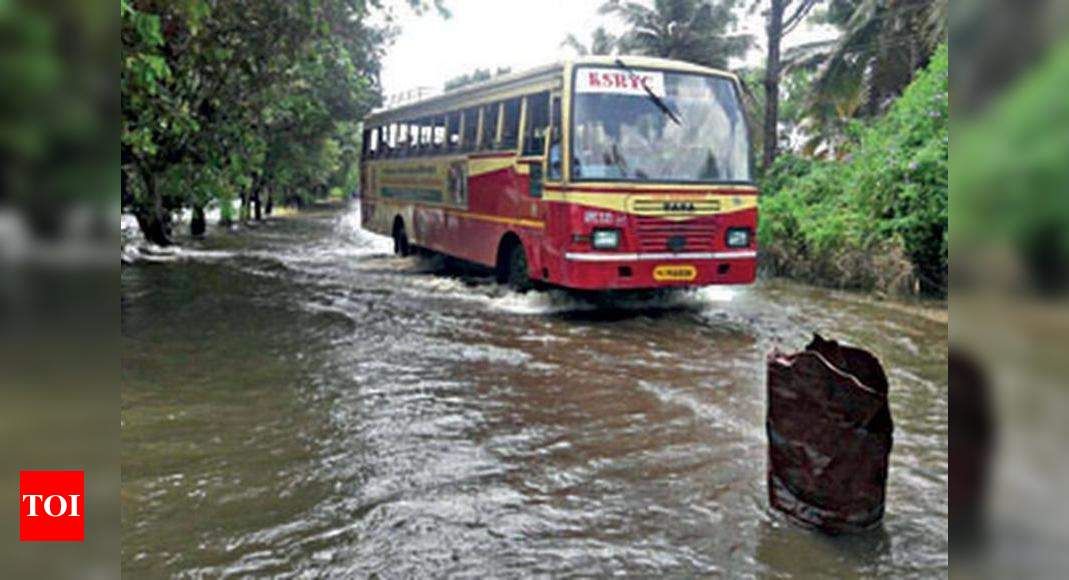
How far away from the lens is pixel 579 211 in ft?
30.2

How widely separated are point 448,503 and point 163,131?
10391 mm

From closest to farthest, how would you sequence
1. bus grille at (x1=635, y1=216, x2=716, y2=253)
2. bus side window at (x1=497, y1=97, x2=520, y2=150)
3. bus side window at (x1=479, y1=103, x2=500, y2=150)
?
bus grille at (x1=635, y1=216, x2=716, y2=253), bus side window at (x1=497, y1=97, x2=520, y2=150), bus side window at (x1=479, y1=103, x2=500, y2=150)

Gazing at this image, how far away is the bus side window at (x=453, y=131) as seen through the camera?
12.8 meters

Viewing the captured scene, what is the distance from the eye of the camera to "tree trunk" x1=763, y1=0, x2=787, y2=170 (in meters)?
19.4

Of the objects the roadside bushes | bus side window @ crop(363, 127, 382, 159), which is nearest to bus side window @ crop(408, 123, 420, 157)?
bus side window @ crop(363, 127, 382, 159)

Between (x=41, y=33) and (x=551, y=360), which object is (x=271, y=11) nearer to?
(x=551, y=360)

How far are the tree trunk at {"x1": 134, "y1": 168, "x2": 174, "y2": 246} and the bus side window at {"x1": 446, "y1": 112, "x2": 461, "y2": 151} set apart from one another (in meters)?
6.55

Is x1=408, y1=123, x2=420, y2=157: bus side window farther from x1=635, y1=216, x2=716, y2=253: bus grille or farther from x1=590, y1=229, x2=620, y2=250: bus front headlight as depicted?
x1=635, y1=216, x2=716, y2=253: bus grille

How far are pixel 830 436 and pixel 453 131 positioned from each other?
10099 mm

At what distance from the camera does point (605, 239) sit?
9297mm

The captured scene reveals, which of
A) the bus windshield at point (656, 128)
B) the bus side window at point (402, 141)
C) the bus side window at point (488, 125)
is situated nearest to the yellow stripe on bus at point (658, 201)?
the bus windshield at point (656, 128)

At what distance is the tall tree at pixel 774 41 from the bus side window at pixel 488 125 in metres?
9.32

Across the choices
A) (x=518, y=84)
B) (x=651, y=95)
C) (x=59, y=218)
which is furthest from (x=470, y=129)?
(x=59, y=218)

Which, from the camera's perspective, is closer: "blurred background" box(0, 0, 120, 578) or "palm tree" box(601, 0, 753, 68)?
"blurred background" box(0, 0, 120, 578)
